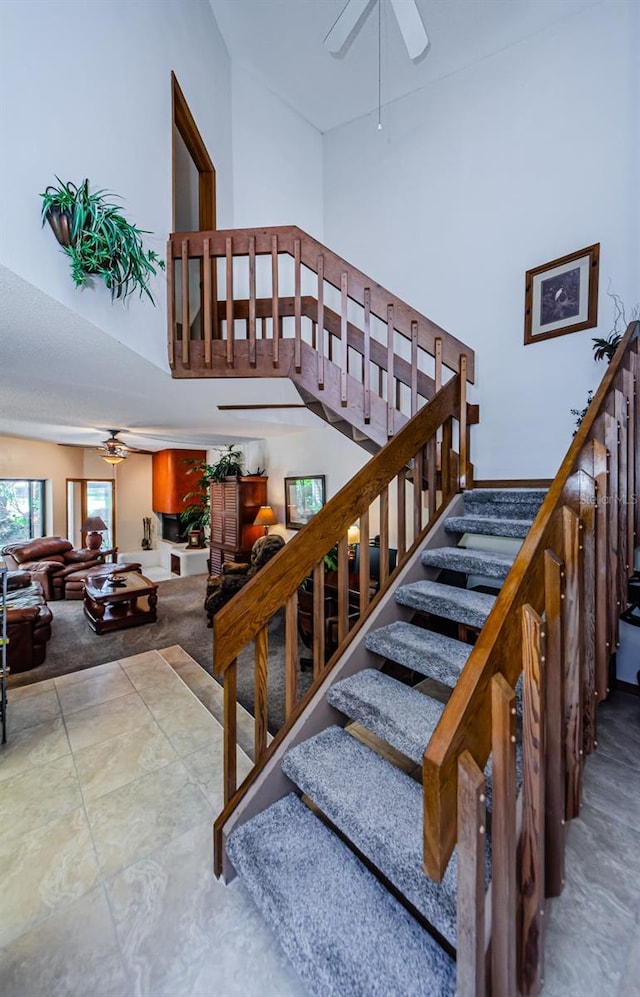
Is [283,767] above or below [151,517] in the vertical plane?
below

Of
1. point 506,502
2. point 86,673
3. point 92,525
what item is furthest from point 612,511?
point 92,525

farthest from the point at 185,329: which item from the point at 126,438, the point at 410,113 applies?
the point at 126,438

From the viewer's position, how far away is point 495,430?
132 inches

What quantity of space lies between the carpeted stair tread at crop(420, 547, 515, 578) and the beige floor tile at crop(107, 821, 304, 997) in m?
1.59

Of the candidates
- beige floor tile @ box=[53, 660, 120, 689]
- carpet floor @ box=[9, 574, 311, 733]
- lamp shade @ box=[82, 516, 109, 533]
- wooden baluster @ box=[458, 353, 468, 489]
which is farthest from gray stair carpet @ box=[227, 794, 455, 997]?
lamp shade @ box=[82, 516, 109, 533]

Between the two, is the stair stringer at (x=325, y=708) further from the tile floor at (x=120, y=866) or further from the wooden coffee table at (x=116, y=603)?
the wooden coffee table at (x=116, y=603)

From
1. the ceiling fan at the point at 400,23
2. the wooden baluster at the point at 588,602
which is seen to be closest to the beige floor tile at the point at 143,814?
the wooden baluster at the point at 588,602

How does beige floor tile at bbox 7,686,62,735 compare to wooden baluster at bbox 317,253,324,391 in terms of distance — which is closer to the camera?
beige floor tile at bbox 7,686,62,735

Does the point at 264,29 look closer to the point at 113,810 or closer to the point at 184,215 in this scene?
the point at 184,215

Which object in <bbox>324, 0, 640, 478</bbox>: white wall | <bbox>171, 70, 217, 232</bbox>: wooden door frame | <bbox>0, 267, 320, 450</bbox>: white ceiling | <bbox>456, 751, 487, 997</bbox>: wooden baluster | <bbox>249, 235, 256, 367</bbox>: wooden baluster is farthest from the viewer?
<bbox>171, 70, 217, 232</bbox>: wooden door frame

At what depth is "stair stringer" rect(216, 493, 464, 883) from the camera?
1.43 meters

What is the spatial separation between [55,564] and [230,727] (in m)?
5.33

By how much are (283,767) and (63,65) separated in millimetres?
2972

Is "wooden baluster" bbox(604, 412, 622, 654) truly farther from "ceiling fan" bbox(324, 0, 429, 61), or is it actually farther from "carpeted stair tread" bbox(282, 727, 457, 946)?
"ceiling fan" bbox(324, 0, 429, 61)
